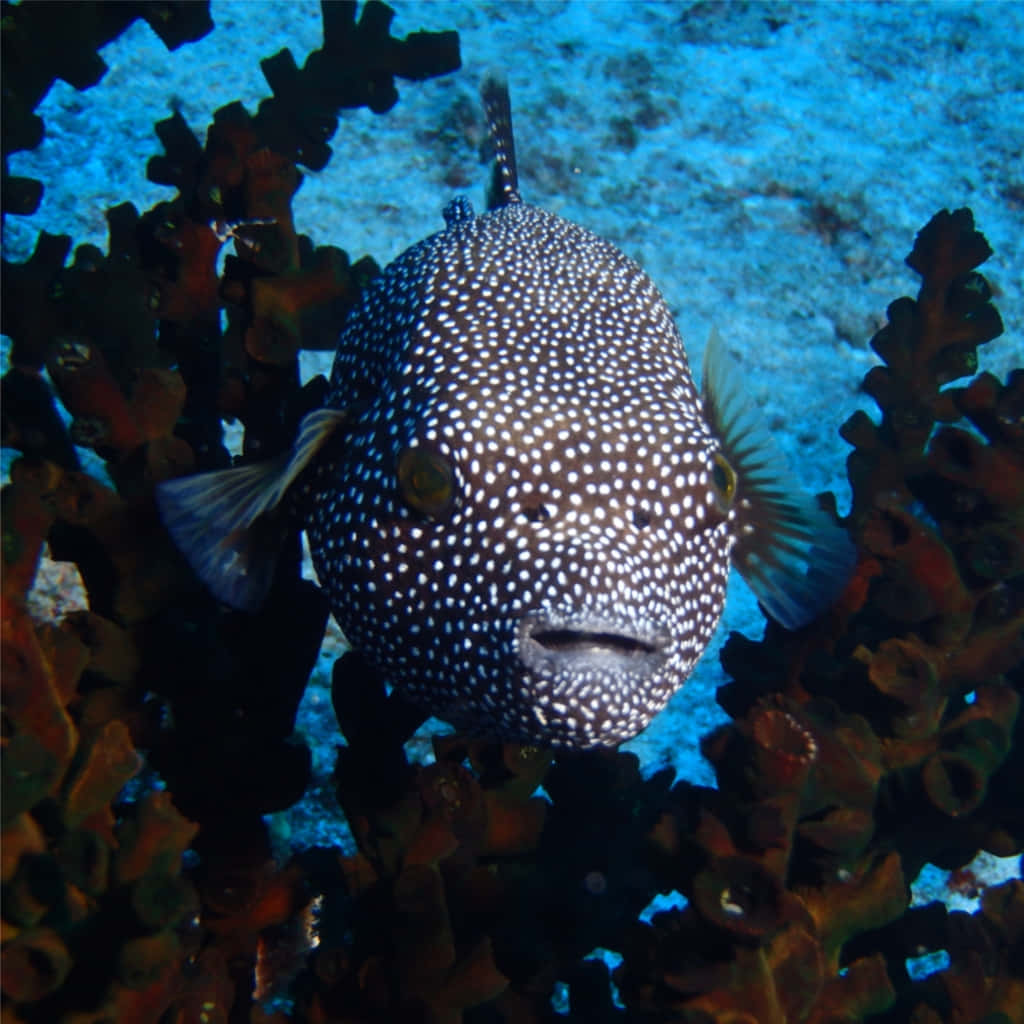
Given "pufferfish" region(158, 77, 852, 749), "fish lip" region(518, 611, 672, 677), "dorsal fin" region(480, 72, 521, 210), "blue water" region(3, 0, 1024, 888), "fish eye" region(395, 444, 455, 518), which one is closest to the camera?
"fish lip" region(518, 611, 672, 677)

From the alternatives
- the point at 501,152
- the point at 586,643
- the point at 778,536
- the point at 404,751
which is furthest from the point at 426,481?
the point at 501,152

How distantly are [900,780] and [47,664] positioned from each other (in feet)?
10.6

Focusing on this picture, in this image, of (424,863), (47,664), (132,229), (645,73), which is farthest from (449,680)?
(645,73)

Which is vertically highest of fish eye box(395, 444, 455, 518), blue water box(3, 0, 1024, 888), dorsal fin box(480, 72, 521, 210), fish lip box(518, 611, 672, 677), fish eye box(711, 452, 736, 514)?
blue water box(3, 0, 1024, 888)

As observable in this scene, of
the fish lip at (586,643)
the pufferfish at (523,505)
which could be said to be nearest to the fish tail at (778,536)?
the pufferfish at (523,505)

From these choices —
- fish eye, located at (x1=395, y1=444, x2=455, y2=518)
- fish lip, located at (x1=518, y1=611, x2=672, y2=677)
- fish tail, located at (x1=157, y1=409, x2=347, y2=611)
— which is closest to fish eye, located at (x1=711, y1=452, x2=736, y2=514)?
fish lip, located at (x1=518, y1=611, x2=672, y2=677)

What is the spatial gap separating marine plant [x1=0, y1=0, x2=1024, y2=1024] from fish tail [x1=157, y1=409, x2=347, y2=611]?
0.52 feet

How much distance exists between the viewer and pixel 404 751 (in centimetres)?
348

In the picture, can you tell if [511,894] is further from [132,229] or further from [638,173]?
[638,173]

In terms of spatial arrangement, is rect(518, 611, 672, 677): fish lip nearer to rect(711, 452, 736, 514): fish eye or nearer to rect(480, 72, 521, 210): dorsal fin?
rect(711, 452, 736, 514): fish eye

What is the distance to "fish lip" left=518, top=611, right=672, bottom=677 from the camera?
2.41 meters

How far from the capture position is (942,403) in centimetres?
405

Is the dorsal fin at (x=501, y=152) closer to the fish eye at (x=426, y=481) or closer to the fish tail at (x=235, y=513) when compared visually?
the fish tail at (x=235, y=513)

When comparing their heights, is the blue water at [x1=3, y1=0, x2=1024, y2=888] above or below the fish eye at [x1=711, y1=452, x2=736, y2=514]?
above
